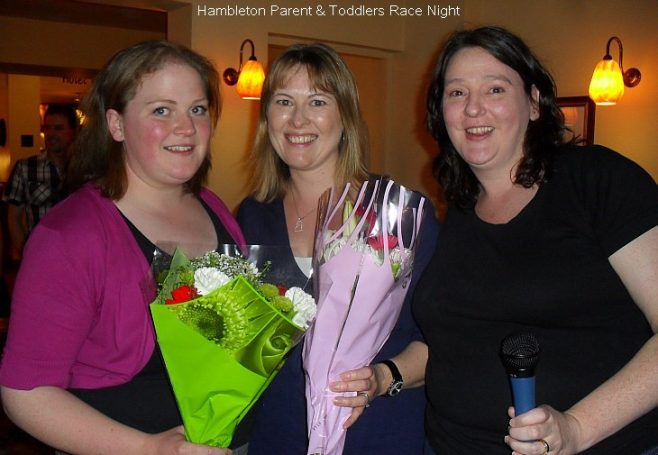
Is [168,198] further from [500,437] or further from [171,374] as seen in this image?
[500,437]

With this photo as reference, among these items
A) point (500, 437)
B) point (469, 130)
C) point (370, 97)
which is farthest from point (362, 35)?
point (500, 437)

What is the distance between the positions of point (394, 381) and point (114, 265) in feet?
2.44

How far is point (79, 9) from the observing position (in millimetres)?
7324

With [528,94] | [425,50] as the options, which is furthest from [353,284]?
[425,50]

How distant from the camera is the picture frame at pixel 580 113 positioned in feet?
16.8

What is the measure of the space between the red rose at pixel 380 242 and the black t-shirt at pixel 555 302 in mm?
231

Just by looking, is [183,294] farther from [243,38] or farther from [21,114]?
[21,114]

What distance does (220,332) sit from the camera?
1.20m

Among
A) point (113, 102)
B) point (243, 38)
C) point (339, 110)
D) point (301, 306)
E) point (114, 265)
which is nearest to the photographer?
point (301, 306)

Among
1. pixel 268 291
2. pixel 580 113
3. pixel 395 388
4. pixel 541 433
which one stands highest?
pixel 580 113

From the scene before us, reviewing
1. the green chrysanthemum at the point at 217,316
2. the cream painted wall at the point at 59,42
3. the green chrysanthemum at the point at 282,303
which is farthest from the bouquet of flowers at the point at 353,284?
the cream painted wall at the point at 59,42

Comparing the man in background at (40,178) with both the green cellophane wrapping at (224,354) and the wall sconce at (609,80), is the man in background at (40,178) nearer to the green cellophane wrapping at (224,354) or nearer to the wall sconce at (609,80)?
the wall sconce at (609,80)

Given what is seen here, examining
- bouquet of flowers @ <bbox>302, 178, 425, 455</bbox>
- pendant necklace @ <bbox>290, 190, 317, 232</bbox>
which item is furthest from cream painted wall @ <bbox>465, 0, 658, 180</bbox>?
bouquet of flowers @ <bbox>302, 178, 425, 455</bbox>

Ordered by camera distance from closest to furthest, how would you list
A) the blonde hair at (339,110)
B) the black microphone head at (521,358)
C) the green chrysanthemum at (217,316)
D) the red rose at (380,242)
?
the black microphone head at (521,358) < the green chrysanthemum at (217,316) < the red rose at (380,242) < the blonde hair at (339,110)
